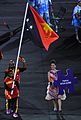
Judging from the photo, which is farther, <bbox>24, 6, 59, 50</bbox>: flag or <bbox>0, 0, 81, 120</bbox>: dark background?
<bbox>0, 0, 81, 120</bbox>: dark background

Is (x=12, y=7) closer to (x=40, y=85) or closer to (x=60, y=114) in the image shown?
(x=40, y=85)

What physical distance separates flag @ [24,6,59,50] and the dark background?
2119 mm

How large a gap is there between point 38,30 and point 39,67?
4.02m

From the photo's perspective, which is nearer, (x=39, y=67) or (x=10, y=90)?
(x=10, y=90)

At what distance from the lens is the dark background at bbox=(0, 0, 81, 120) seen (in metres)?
15.5

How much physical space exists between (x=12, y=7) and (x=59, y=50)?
22.1 feet

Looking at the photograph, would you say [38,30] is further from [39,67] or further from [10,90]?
[39,67]

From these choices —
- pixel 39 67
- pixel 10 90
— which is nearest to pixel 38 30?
pixel 10 90

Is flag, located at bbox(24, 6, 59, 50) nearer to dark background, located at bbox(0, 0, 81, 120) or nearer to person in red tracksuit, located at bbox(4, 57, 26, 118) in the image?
person in red tracksuit, located at bbox(4, 57, 26, 118)

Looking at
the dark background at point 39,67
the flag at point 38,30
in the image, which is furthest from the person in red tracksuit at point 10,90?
the flag at point 38,30

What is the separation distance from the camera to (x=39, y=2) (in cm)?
2086

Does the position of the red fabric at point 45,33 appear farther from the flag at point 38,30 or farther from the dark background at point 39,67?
the dark background at point 39,67

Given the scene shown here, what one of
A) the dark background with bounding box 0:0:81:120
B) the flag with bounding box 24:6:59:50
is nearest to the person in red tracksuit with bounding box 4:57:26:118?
the dark background with bounding box 0:0:81:120

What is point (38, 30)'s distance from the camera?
1448cm
